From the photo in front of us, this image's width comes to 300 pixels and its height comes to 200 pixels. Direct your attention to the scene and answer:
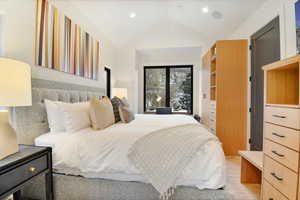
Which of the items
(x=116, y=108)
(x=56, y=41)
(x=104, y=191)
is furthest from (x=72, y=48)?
(x=104, y=191)

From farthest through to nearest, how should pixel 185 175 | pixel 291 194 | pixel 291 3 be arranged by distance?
pixel 291 3 → pixel 185 175 → pixel 291 194

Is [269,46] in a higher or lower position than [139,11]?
lower

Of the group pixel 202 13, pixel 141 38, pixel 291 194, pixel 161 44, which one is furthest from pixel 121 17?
pixel 291 194

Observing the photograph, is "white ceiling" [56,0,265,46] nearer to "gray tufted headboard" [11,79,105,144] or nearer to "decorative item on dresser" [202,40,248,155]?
"decorative item on dresser" [202,40,248,155]

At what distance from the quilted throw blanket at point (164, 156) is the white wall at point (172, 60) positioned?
12.1ft

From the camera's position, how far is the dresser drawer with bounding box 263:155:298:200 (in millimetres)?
1073

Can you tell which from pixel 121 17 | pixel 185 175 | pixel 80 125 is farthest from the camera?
pixel 121 17

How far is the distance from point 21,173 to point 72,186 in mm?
558

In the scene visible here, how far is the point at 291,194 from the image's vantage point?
1.09m

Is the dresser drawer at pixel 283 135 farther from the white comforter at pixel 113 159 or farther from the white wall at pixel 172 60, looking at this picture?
the white wall at pixel 172 60

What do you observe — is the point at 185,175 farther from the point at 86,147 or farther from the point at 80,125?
the point at 80,125

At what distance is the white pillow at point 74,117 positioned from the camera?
1.64m

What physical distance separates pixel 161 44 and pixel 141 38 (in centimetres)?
63

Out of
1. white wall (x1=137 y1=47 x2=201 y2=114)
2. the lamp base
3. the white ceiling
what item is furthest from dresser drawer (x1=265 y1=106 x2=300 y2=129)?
white wall (x1=137 y1=47 x2=201 y2=114)
